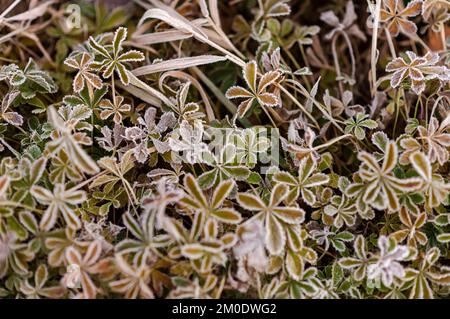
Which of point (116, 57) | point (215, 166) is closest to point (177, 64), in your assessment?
point (116, 57)

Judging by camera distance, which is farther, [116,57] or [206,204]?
[116,57]

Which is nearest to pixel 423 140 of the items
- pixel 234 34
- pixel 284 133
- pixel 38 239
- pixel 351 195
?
pixel 351 195

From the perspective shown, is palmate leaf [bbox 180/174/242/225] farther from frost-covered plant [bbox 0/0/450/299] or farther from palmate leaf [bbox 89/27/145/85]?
palmate leaf [bbox 89/27/145/85]

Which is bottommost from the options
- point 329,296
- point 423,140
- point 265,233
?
point 329,296

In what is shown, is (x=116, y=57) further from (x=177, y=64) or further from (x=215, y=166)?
(x=215, y=166)

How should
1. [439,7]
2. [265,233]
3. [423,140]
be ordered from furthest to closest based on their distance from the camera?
[439,7] < [423,140] < [265,233]

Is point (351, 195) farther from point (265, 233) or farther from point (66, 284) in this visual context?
point (66, 284)

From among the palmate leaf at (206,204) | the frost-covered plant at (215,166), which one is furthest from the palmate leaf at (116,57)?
the palmate leaf at (206,204)

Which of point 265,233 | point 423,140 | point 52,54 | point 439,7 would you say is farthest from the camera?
point 52,54

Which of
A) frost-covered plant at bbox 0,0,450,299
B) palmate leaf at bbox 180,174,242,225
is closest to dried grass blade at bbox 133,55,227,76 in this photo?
frost-covered plant at bbox 0,0,450,299

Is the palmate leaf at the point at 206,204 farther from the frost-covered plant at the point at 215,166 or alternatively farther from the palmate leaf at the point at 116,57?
the palmate leaf at the point at 116,57
